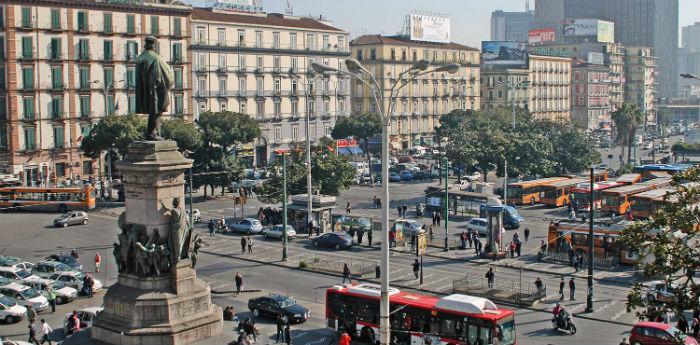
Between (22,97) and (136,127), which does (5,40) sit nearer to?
(22,97)

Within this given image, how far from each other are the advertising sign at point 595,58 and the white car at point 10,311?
14465 centimetres

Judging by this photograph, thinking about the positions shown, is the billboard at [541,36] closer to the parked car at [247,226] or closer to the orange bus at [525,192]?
the orange bus at [525,192]

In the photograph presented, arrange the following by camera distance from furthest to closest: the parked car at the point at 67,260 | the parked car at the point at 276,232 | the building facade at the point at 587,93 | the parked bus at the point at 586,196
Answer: the building facade at the point at 587,93, the parked bus at the point at 586,196, the parked car at the point at 276,232, the parked car at the point at 67,260

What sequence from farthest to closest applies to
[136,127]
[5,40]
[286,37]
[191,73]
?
[286,37] < [191,73] < [5,40] < [136,127]

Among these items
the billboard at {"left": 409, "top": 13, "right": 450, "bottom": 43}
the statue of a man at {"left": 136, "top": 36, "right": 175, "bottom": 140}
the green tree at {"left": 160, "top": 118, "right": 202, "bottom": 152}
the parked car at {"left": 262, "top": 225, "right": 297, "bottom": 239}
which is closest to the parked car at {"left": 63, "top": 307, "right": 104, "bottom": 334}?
the statue of a man at {"left": 136, "top": 36, "right": 175, "bottom": 140}

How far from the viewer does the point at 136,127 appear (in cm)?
7094

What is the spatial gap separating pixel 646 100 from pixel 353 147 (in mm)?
104644

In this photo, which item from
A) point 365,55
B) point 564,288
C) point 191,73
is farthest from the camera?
point 365,55

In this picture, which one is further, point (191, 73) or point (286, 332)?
point (191, 73)

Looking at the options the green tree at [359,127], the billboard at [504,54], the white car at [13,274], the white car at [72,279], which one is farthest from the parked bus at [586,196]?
the billboard at [504,54]

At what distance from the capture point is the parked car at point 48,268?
44281mm

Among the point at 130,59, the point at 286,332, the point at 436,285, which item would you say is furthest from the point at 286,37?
the point at 286,332

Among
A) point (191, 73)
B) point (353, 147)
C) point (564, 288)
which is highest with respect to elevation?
point (191, 73)

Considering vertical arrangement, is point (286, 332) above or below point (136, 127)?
below
